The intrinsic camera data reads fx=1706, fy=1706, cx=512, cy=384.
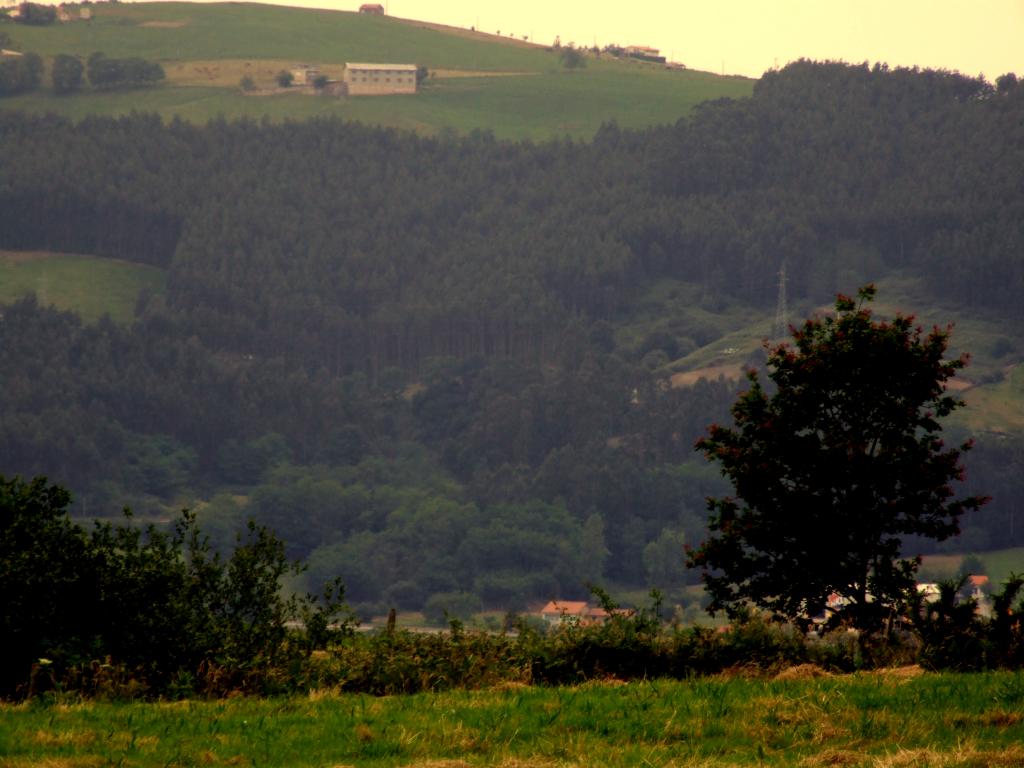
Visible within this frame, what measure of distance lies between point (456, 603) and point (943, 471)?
6111 inches

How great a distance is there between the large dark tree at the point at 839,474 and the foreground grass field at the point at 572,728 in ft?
21.8

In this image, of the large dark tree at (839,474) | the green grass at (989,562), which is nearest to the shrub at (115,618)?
the large dark tree at (839,474)

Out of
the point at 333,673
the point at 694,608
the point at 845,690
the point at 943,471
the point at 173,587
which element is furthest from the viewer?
the point at 694,608

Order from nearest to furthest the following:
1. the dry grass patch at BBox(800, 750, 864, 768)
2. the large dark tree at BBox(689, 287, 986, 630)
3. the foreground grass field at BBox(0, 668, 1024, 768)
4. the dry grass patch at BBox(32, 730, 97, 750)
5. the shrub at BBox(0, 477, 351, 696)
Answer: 1. the dry grass patch at BBox(800, 750, 864, 768)
2. the foreground grass field at BBox(0, 668, 1024, 768)
3. the dry grass patch at BBox(32, 730, 97, 750)
4. the shrub at BBox(0, 477, 351, 696)
5. the large dark tree at BBox(689, 287, 986, 630)

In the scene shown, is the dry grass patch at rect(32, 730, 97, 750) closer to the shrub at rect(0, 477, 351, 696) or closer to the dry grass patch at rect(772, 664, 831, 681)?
the shrub at rect(0, 477, 351, 696)

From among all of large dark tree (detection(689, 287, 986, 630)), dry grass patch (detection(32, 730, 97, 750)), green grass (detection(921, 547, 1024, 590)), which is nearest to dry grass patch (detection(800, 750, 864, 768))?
dry grass patch (detection(32, 730, 97, 750))

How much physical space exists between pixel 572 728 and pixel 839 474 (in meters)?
9.69

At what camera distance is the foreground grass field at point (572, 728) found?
1530cm

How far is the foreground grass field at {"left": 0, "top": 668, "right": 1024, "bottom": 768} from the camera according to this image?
50.2 ft

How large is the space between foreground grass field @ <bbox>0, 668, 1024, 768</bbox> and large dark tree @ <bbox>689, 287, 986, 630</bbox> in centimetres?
665

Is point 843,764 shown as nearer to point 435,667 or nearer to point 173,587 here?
point 435,667

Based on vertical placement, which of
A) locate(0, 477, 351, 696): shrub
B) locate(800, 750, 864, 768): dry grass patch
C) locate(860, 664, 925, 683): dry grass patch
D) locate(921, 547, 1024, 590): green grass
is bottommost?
locate(921, 547, 1024, 590): green grass

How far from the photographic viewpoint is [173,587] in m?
22.2

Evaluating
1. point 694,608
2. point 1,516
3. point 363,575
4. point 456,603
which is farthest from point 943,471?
point 363,575
